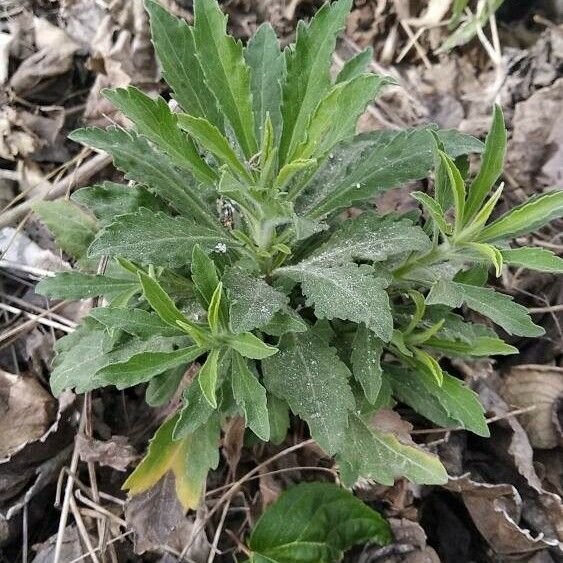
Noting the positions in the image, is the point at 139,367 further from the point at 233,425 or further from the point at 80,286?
the point at 233,425

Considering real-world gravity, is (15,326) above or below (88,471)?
above

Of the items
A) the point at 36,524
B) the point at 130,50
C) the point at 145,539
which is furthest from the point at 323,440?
the point at 130,50

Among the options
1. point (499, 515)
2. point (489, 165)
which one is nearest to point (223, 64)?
point (489, 165)

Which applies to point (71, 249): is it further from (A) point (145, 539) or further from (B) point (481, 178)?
(B) point (481, 178)

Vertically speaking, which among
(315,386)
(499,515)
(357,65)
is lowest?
(499,515)

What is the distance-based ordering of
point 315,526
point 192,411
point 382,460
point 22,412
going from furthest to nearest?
point 22,412, point 315,526, point 382,460, point 192,411

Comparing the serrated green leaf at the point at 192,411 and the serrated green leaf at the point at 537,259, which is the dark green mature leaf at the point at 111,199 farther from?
the serrated green leaf at the point at 537,259

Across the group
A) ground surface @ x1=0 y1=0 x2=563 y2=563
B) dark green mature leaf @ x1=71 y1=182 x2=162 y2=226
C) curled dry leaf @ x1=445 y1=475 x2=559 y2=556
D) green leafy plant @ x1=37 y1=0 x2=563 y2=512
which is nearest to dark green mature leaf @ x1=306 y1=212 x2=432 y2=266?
green leafy plant @ x1=37 y1=0 x2=563 y2=512
